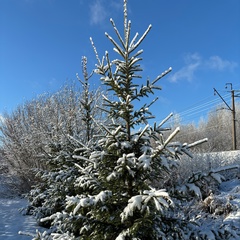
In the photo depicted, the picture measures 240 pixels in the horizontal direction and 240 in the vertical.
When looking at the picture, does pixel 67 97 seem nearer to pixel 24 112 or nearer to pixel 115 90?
pixel 24 112

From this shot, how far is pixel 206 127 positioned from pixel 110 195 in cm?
3615

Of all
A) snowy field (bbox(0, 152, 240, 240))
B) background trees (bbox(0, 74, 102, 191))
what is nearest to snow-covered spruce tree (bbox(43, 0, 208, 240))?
snowy field (bbox(0, 152, 240, 240))

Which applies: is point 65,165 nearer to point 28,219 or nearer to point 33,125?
point 28,219

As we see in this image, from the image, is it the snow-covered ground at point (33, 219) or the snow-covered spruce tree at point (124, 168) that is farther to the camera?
the snow-covered ground at point (33, 219)

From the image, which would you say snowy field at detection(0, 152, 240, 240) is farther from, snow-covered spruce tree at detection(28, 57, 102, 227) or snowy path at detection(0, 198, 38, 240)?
snow-covered spruce tree at detection(28, 57, 102, 227)

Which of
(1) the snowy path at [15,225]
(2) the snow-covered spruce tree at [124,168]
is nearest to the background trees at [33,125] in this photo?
(1) the snowy path at [15,225]

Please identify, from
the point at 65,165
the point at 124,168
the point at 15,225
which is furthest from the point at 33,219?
the point at 124,168

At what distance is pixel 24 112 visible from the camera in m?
20.0

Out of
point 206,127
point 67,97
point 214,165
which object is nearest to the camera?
point 214,165

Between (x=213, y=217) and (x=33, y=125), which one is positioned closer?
(x=213, y=217)

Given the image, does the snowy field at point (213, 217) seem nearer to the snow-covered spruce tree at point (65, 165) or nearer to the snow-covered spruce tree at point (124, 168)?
the snow-covered spruce tree at point (65, 165)

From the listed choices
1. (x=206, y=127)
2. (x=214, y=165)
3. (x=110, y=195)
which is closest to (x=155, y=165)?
(x=110, y=195)

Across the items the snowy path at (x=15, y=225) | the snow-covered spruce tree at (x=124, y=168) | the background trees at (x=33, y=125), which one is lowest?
the snowy path at (x=15, y=225)

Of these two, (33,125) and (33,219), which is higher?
(33,125)
